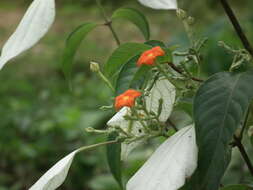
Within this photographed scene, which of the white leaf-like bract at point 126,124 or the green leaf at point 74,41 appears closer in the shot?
the white leaf-like bract at point 126,124

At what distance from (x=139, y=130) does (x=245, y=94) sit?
0.49ft

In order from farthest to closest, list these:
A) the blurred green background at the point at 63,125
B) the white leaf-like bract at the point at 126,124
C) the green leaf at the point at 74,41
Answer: the blurred green background at the point at 63,125
the green leaf at the point at 74,41
the white leaf-like bract at the point at 126,124

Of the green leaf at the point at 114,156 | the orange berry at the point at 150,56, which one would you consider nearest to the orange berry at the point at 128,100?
the orange berry at the point at 150,56

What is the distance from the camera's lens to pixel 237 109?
59 cm

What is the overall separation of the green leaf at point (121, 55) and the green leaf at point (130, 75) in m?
0.02

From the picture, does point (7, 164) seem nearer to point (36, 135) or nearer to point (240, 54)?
point (36, 135)

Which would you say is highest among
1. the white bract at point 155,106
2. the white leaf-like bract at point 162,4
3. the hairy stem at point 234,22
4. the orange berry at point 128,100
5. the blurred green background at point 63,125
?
the white leaf-like bract at point 162,4

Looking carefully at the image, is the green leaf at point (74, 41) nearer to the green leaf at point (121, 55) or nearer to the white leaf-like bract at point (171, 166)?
the green leaf at point (121, 55)

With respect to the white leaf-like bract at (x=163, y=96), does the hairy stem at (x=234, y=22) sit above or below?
above

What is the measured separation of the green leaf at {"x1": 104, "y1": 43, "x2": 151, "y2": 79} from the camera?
2.43ft

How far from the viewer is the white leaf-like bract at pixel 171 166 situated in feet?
1.89

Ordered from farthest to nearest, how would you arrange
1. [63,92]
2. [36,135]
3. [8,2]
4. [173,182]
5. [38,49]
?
1. [8,2]
2. [38,49]
3. [63,92]
4. [36,135]
5. [173,182]

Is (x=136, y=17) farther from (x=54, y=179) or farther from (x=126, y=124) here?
(x=54, y=179)

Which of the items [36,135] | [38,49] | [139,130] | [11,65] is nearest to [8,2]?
[38,49]
